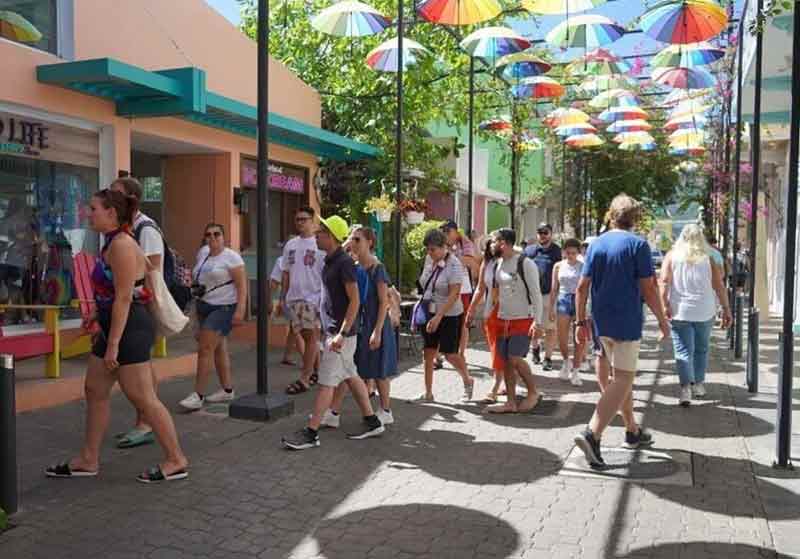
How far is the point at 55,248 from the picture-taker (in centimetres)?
862

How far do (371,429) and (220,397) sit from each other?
1853mm

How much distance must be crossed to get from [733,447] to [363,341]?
10.1ft

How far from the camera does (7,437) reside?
167 inches

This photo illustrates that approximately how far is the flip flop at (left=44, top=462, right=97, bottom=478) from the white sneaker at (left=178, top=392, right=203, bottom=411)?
1.86m

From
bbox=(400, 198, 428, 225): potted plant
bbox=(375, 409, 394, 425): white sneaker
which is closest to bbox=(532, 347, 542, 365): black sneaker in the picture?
bbox=(400, 198, 428, 225): potted plant

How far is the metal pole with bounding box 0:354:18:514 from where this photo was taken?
420cm

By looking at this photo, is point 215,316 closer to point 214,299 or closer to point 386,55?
point 214,299

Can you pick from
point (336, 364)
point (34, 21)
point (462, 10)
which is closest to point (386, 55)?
point (462, 10)

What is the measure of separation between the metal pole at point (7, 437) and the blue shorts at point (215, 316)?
2.69 metres

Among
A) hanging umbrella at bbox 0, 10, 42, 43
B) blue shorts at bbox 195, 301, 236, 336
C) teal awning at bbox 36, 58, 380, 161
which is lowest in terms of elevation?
blue shorts at bbox 195, 301, 236, 336

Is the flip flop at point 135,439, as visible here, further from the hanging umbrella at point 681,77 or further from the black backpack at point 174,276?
the hanging umbrella at point 681,77

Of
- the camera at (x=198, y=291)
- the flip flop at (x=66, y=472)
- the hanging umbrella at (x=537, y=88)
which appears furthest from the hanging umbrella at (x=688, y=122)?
the flip flop at (x=66, y=472)

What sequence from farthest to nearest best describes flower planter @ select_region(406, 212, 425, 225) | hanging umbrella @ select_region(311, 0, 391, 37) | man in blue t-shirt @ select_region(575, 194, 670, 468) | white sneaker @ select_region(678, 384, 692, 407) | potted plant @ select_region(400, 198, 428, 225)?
flower planter @ select_region(406, 212, 425, 225)
potted plant @ select_region(400, 198, 428, 225)
hanging umbrella @ select_region(311, 0, 391, 37)
white sneaker @ select_region(678, 384, 692, 407)
man in blue t-shirt @ select_region(575, 194, 670, 468)

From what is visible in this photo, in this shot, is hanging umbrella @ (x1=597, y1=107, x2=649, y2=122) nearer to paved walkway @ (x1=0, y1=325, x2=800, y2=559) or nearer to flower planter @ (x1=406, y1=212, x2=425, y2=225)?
A: flower planter @ (x1=406, y1=212, x2=425, y2=225)
